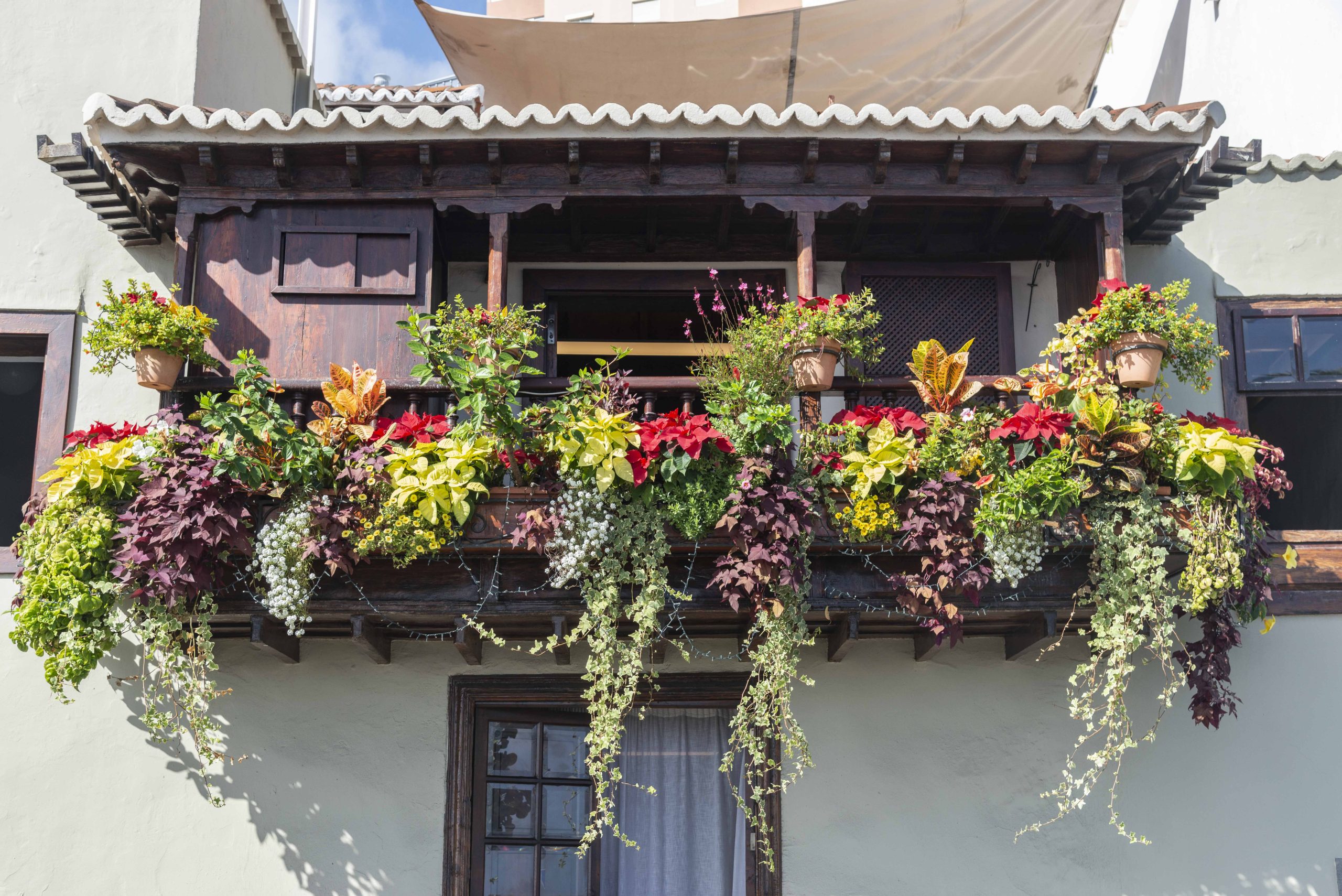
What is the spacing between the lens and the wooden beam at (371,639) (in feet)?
20.1

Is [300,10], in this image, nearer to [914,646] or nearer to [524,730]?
[524,730]

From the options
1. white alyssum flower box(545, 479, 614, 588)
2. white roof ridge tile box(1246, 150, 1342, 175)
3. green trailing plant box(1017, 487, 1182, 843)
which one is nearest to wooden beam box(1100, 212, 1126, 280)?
white roof ridge tile box(1246, 150, 1342, 175)

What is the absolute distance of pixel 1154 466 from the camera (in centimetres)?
597

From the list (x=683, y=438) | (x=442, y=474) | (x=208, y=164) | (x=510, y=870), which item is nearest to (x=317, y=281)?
(x=208, y=164)

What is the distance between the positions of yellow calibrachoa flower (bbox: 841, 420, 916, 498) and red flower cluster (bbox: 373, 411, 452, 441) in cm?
197

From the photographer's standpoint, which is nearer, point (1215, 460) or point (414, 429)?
point (1215, 460)

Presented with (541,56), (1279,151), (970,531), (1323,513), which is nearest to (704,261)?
(541,56)

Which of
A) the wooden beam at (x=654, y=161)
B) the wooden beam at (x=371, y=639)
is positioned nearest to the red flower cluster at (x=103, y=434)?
the wooden beam at (x=371, y=639)

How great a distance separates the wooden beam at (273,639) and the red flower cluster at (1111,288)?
4436 millimetres

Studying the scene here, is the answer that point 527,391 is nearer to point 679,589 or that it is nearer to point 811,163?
point 679,589

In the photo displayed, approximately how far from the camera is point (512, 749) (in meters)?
7.07

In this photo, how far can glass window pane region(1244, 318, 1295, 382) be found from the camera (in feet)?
24.4

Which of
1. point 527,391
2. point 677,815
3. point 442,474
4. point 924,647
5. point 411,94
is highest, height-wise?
point 411,94

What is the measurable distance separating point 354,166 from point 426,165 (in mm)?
402
